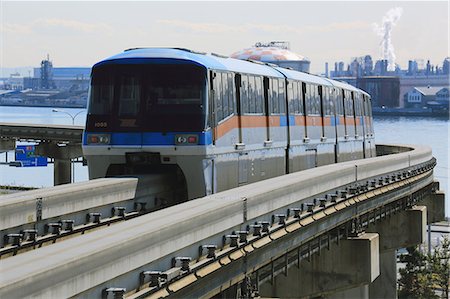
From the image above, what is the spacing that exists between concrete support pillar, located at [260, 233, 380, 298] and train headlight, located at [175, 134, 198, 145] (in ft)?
20.7

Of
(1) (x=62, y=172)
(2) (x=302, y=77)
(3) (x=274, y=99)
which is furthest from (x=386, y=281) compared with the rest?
(1) (x=62, y=172)

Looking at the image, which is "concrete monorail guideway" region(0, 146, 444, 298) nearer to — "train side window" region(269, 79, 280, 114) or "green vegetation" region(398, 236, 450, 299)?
"train side window" region(269, 79, 280, 114)

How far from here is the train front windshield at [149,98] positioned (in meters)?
20.9

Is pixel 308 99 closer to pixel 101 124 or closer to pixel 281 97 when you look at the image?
pixel 281 97

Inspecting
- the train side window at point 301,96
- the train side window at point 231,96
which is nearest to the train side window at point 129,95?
the train side window at point 231,96

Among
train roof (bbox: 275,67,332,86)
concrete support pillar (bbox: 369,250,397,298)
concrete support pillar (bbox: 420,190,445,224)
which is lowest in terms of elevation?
concrete support pillar (bbox: 369,250,397,298)

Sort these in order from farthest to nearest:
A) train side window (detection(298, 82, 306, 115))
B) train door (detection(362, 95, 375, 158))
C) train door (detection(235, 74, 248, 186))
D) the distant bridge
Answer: the distant bridge → train door (detection(362, 95, 375, 158)) → train side window (detection(298, 82, 306, 115)) → train door (detection(235, 74, 248, 186))

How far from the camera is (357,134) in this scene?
41.7 metres

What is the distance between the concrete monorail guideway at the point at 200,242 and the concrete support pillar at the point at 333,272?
0.71ft

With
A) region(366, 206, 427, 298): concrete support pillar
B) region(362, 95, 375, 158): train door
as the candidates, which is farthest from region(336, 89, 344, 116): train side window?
region(362, 95, 375, 158): train door

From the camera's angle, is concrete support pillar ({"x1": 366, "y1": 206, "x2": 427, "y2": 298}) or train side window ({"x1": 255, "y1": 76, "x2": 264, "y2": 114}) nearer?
train side window ({"x1": 255, "y1": 76, "x2": 264, "y2": 114})

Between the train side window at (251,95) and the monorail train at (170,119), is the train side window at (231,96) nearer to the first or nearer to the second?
the monorail train at (170,119)

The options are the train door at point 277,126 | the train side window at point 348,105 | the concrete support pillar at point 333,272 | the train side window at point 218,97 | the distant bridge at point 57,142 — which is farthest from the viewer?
the distant bridge at point 57,142

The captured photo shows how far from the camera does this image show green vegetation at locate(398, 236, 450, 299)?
70125 mm
